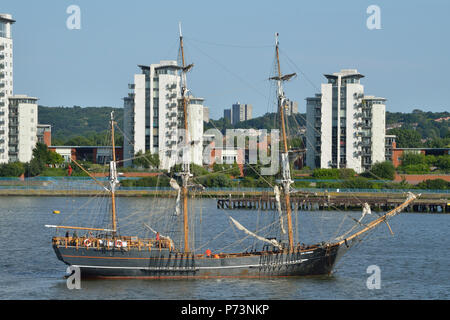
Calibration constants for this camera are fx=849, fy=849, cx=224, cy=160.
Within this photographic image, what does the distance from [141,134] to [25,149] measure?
27.2 meters

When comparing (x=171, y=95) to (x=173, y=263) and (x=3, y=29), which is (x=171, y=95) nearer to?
(x=3, y=29)

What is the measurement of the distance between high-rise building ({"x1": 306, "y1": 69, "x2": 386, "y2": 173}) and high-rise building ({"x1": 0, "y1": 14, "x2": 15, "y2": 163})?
64672 millimetres

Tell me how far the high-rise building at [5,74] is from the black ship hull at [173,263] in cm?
12941

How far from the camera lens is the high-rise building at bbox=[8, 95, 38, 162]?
7205 inches

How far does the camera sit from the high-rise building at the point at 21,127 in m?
183

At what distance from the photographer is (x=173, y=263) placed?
191 feet

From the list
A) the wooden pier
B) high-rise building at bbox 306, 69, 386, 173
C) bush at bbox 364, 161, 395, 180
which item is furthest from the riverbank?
high-rise building at bbox 306, 69, 386, 173

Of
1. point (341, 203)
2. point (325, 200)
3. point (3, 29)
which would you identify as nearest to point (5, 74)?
point (3, 29)

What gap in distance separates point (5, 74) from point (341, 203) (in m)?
87.5

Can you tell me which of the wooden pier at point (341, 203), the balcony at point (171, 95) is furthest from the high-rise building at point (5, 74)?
the wooden pier at point (341, 203)

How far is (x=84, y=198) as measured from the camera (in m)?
147
